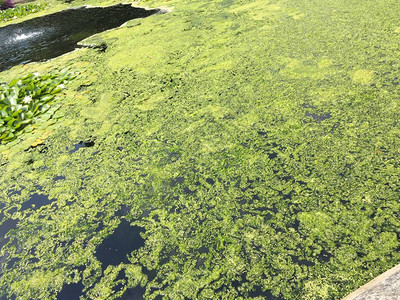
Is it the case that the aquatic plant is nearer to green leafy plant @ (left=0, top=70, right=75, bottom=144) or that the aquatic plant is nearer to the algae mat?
green leafy plant @ (left=0, top=70, right=75, bottom=144)

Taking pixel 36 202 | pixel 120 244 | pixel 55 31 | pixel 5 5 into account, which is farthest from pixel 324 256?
pixel 5 5

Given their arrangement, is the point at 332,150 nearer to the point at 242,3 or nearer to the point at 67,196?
the point at 67,196

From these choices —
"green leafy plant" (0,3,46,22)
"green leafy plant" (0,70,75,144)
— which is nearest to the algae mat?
"green leafy plant" (0,70,75,144)

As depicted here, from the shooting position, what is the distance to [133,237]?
1.41 meters

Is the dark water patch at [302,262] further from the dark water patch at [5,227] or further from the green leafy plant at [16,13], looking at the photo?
the green leafy plant at [16,13]

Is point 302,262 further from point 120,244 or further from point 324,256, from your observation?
point 120,244

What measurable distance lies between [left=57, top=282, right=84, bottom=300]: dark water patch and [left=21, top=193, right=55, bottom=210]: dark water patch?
667 millimetres

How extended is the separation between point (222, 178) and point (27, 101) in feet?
8.21

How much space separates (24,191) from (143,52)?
2400 mm

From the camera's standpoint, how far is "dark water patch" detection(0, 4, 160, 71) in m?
4.83

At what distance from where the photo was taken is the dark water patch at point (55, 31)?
4828 millimetres

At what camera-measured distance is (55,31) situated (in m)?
5.98

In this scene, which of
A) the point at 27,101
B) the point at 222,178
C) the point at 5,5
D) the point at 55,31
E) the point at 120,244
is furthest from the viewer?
the point at 5,5

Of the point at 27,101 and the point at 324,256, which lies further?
the point at 27,101
